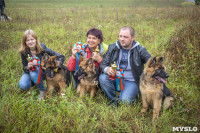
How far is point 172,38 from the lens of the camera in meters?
5.42

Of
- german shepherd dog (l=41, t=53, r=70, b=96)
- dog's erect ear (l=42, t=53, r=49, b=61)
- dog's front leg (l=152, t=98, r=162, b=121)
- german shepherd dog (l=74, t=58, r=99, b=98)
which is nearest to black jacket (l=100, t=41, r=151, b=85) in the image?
german shepherd dog (l=74, t=58, r=99, b=98)

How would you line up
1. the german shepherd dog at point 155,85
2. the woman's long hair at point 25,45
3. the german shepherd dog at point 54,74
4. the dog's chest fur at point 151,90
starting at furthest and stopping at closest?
the woman's long hair at point 25,45 < the german shepherd dog at point 54,74 < the dog's chest fur at point 151,90 < the german shepherd dog at point 155,85

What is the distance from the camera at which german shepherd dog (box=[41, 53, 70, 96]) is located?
348cm

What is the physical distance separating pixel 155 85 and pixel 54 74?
258cm

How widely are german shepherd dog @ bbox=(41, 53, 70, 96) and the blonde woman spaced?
0.66ft

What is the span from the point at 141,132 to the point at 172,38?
169 inches

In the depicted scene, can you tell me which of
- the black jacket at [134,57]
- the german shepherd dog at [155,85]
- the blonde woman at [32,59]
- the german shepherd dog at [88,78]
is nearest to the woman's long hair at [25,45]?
the blonde woman at [32,59]

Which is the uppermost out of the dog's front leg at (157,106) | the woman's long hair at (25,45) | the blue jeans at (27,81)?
the woman's long hair at (25,45)

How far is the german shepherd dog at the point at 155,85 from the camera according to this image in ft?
9.02

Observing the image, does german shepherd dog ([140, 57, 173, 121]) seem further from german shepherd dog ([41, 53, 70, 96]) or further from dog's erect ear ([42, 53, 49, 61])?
dog's erect ear ([42, 53, 49, 61])

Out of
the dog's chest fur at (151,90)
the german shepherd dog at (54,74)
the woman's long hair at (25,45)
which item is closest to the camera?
the dog's chest fur at (151,90)

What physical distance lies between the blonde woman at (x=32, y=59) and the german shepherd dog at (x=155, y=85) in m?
2.27

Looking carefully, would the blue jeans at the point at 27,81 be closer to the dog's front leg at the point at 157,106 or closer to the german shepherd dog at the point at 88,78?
the german shepherd dog at the point at 88,78

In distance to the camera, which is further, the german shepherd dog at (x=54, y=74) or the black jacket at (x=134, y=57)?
the german shepherd dog at (x=54, y=74)
